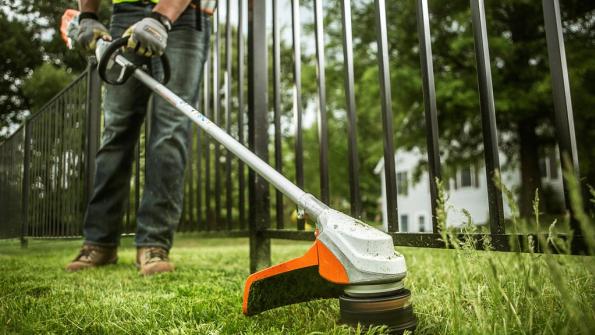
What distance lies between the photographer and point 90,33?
7.32ft

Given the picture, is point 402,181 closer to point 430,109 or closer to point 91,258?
point 91,258

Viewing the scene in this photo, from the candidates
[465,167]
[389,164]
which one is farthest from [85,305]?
[465,167]

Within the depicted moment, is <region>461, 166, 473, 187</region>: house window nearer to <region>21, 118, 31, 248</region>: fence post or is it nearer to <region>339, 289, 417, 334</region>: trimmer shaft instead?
<region>21, 118, 31, 248</region>: fence post

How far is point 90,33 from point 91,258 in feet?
3.59

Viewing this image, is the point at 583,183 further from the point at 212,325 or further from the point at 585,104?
the point at 585,104

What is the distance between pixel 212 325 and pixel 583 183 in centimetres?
92

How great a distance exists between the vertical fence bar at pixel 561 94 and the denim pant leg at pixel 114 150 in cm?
187

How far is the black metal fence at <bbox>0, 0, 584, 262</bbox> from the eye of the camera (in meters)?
1.21

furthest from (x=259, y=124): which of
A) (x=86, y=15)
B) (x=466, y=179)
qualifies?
(x=466, y=179)

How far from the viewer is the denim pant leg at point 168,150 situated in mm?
2266

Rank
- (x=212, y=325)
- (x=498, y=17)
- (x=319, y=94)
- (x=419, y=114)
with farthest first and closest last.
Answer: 1. (x=419, y=114)
2. (x=498, y=17)
3. (x=319, y=94)
4. (x=212, y=325)

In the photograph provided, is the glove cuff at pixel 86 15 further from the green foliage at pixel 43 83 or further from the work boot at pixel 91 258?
the work boot at pixel 91 258

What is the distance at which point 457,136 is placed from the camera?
1018cm

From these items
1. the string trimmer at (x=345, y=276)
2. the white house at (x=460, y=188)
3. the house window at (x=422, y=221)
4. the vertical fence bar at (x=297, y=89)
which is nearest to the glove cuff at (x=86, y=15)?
the vertical fence bar at (x=297, y=89)
